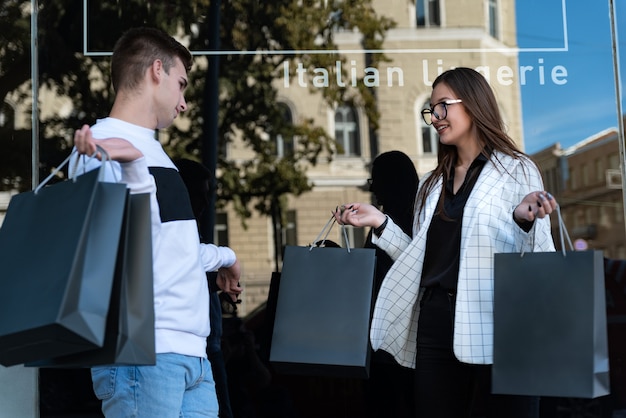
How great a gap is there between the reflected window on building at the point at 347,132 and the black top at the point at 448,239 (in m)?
1.71

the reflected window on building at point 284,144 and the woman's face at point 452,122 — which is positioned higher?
the reflected window on building at point 284,144

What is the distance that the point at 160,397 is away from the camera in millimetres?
3135

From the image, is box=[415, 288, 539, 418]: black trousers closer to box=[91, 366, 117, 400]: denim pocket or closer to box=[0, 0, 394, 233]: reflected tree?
box=[91, 366, 117, 400]: denim pocket

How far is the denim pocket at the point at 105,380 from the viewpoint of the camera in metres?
3.16

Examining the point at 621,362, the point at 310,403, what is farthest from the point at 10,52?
the point at 621,362

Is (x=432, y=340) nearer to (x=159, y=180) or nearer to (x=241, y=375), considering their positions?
(x=159, y=180)

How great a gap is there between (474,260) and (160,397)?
43.4 inches

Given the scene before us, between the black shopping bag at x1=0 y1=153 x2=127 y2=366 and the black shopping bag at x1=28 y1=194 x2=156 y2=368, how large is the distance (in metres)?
0.07

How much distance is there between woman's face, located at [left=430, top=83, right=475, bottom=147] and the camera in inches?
144

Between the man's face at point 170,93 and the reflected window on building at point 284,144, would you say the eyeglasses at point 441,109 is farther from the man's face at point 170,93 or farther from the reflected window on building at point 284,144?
the reflected window on building at point 284,144

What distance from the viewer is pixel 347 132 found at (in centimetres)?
541

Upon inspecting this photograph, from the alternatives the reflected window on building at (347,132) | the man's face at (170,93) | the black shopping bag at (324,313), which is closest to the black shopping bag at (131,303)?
the man's face at (170,93)

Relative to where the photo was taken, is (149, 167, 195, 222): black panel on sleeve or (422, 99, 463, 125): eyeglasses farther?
(422, 99, 463, 125): eyeglasses

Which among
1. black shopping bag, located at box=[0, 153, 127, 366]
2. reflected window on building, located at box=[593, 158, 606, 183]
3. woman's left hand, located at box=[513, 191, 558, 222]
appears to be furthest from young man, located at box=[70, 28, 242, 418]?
reflected window on building, located at box=[593, 158, 606, 183]
